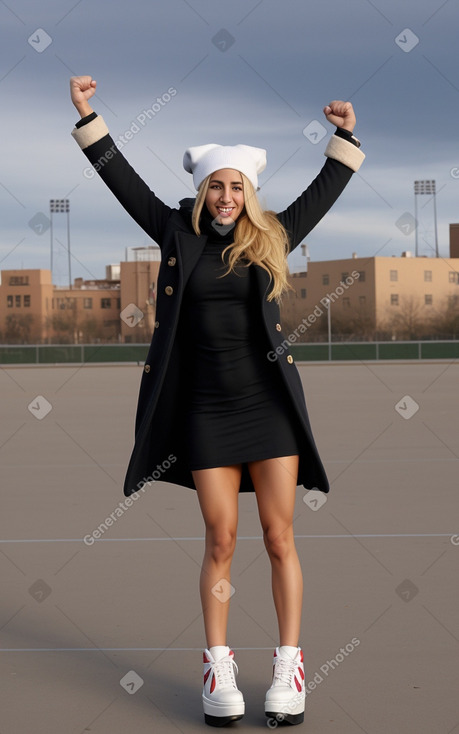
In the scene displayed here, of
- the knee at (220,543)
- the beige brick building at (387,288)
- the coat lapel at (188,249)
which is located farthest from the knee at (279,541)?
the beige brick building at (387,288)

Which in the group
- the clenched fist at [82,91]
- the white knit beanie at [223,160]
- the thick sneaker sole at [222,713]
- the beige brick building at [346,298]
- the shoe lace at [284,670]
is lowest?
the thick sneaker sole at [222,713]

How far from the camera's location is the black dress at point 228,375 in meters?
3.63

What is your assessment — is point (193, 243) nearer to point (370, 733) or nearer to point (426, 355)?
point (370, 733)

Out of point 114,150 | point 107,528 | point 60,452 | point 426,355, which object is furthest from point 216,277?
point 426,355

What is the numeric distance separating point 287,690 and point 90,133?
6.71 ft

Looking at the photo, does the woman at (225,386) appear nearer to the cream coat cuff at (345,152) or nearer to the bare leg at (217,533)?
the bare leg at (217,533)

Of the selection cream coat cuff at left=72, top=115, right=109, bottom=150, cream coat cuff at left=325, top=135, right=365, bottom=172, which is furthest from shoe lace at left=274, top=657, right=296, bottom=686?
cream coat cuff at left=72, top=115, right=109, bottom=150

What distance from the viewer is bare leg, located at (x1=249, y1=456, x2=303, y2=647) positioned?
3666 mm

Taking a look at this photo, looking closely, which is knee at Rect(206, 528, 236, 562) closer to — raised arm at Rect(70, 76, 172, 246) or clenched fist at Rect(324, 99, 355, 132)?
raised arm at Rect(70, 76, 172, 246)

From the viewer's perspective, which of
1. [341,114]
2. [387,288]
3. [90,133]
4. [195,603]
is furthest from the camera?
[387,288]

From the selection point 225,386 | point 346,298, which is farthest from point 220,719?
point 346,298

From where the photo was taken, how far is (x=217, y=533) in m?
3.66

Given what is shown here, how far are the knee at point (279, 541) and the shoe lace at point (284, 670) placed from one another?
342 mm

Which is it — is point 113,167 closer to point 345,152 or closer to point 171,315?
point 171,315
